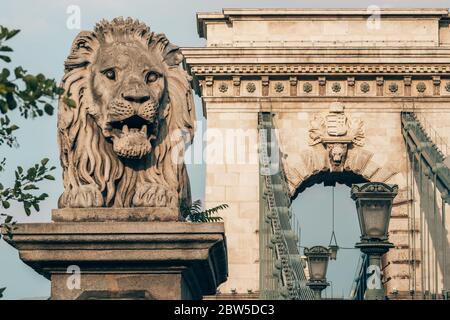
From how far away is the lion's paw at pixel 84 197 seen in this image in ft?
52.6

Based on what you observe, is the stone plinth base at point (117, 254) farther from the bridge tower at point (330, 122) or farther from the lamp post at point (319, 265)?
the bridge tower at point (330, 122)

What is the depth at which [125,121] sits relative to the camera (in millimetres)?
16109

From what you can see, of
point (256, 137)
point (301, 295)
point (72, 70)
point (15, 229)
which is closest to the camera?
point (15, 229)

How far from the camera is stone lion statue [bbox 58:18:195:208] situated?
16125 millimetres

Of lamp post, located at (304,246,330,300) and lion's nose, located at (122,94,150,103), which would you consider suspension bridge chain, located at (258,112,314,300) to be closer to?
lamp post, located at (304,246,330,300)

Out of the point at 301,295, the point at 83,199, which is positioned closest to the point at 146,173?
the point at 83,199

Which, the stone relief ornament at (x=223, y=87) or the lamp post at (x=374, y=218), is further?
the stone relief ornament at (x=223, y=87)

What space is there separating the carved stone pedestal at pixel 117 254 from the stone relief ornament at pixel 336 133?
165 ft

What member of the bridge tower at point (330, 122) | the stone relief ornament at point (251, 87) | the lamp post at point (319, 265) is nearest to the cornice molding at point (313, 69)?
the bridge tower at point (330, 122)

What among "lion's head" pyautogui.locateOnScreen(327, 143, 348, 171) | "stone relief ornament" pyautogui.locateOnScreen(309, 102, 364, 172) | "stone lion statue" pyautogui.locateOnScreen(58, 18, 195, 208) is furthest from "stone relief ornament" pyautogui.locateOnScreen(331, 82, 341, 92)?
"stone lion statue" pyautogui.locateOnScreen(58, 18, 195, 208)

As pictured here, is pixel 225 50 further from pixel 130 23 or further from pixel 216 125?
pixel 130 23

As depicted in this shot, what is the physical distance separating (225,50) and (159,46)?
50.5m

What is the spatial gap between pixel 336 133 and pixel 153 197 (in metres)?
50.3

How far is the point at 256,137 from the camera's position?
66312 millimetres
